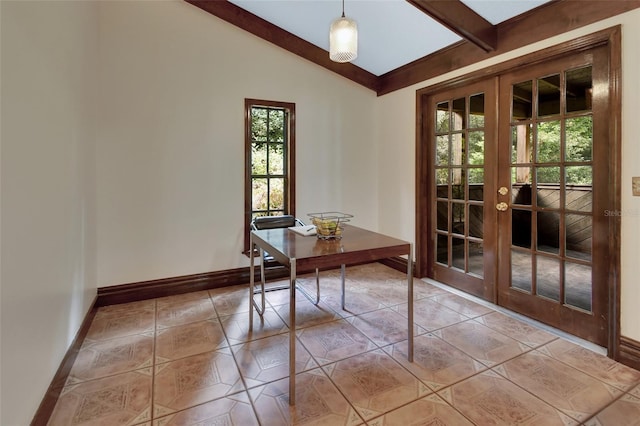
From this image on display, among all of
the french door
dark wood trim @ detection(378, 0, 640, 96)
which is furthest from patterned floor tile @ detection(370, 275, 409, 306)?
dark wood trim @ detection(378, 0, 640, 96)

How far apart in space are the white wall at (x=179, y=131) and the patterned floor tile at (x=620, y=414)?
2.91 meters

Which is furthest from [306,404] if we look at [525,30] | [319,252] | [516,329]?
[525,30]

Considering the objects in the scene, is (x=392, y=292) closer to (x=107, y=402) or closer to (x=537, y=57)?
(x=537, y=57)

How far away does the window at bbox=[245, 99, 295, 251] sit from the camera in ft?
11.5

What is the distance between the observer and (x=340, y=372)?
195cm

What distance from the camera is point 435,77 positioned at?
334 cm

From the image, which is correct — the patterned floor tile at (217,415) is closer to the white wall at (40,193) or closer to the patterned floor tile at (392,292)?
the white wall at (40,193)

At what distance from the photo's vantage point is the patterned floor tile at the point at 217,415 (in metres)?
1.55

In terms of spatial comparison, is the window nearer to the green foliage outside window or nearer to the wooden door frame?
the green foliage outside window

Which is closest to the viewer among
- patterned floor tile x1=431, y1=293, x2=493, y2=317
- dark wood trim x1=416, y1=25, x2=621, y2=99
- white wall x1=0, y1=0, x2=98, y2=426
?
white wall x1=0, y1=0, x2=98, y2=426

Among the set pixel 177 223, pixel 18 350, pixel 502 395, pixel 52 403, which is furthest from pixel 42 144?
pixel 502 395

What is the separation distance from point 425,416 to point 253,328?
1.38 meters

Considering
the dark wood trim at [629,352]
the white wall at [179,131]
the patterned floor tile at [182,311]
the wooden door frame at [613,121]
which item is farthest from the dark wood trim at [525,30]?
the patterned floor tile at [182,311]

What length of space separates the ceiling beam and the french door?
34cm
